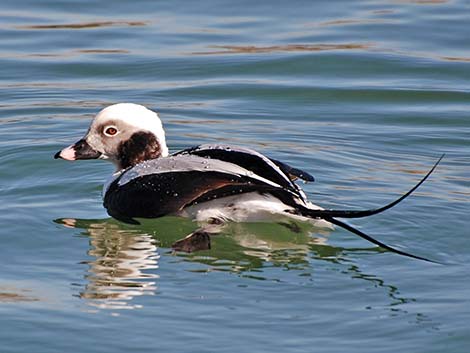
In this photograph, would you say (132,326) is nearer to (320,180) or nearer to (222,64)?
(320,180)

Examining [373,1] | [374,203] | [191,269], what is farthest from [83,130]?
[373,1]

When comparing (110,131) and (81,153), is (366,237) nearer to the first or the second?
(110,131)

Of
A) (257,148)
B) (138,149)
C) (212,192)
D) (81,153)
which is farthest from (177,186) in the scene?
(257,148)

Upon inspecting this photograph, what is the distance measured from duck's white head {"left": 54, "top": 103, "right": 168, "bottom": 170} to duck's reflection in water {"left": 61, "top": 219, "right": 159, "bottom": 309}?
55 centimetres

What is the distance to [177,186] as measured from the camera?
6820 mm

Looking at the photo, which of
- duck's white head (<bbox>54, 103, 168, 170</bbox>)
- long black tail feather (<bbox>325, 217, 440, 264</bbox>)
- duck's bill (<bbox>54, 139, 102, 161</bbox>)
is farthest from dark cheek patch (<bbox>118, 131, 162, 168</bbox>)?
long black tail feather (<bbox>325, 217, 440, 264</bbox>)

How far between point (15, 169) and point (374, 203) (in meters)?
2.32

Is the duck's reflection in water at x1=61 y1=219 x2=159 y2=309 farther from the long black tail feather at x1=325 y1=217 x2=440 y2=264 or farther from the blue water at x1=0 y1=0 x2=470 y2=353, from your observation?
the long black tail feather at x1=325 y1=217 x2=440 y2=264

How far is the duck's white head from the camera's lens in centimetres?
771

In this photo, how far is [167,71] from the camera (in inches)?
468

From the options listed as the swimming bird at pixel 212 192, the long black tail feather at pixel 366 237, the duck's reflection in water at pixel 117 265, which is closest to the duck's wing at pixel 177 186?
the swimming bird at pixel 212 192

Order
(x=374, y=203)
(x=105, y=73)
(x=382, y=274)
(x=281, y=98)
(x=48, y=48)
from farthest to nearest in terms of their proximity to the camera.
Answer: (x=48, y=48)
(x=105, y=73)
(x=281, y=98)
(x=374, y=203)
(x=382, y=274)

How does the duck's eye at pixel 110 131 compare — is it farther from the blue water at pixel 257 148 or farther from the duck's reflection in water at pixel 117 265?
the duck's reflection in water at pixel 117 265

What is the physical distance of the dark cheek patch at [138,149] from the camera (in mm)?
7723
